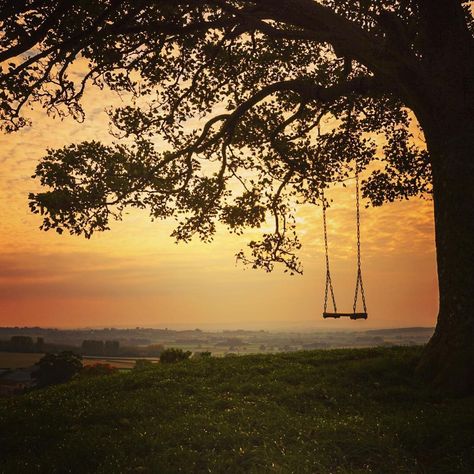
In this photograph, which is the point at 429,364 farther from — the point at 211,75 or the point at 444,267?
the point at 211,75

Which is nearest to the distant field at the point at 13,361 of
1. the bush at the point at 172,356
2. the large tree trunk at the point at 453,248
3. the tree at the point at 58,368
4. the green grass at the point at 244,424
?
the tree at the point at 58,368

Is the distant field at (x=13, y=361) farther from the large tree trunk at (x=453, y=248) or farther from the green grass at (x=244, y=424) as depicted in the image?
the large tree trunk at (x=453, y=248)

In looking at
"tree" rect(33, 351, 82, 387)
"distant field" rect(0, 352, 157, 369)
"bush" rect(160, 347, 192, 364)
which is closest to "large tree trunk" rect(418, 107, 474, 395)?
"bush" rect(160, 347, 192, 364)

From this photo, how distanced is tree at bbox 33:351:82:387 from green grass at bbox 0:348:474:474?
34.6 m

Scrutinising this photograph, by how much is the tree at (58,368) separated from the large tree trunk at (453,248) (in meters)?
40.8

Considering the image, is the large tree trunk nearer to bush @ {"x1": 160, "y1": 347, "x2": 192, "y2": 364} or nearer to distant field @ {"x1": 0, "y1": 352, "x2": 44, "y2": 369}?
bush @ {"x1": 160, "y1": 347, "x2": 192, "y2": 364}

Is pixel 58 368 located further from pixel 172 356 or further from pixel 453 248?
pixel 453 248

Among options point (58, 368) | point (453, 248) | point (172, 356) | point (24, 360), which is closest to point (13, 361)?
point (24, 360)

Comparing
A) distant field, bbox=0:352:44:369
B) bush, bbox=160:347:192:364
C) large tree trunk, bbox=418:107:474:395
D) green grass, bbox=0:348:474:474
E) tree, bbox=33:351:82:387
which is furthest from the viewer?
distant field, bbox=0:352:44:369

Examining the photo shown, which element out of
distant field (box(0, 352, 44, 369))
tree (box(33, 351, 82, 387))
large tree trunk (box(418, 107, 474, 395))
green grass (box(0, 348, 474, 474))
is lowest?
distant field (box(0, 352, 44, 369))

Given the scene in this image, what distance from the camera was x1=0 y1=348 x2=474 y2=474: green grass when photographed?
10.1 meters

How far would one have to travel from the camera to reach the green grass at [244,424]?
397 inches

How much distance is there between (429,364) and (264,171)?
10.1m

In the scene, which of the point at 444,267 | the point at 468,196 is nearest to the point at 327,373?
the point at 444,267
